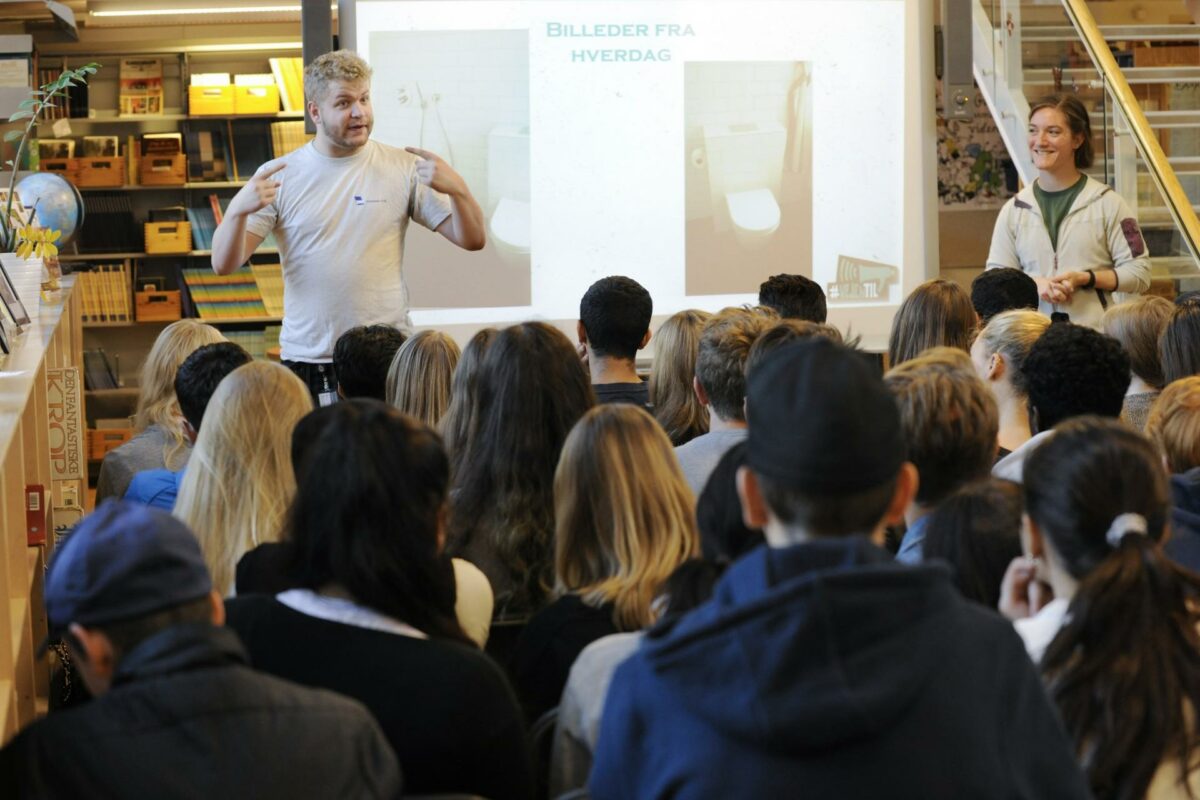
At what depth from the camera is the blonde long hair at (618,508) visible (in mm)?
2039

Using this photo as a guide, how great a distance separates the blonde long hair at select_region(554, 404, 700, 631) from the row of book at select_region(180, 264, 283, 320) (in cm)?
586

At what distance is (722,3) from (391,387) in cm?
287

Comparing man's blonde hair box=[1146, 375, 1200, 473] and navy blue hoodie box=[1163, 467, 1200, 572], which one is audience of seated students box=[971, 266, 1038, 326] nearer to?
man's blonde hair box=[1146, 375, 1200, 473]

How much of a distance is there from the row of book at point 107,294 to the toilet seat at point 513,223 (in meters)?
3.12

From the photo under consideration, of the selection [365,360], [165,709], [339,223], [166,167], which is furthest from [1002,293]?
[166,167]

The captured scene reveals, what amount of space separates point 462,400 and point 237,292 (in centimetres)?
538

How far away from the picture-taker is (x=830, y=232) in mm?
5664

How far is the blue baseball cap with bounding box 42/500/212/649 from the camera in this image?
132 cm

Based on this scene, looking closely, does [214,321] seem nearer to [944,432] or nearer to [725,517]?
[944,432]

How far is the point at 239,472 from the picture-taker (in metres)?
2.38

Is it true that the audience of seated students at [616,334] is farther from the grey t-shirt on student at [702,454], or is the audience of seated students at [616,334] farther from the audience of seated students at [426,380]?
the grey t-shirt on student at [702,454]

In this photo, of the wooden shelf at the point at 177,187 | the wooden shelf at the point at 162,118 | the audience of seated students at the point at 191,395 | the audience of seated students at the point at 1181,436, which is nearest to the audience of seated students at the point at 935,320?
the audience of seated students at the point at 1181,436

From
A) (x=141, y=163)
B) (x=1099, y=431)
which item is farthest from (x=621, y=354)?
(x=141, y=163)

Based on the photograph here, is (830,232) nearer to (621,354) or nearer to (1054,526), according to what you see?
(621,354)
